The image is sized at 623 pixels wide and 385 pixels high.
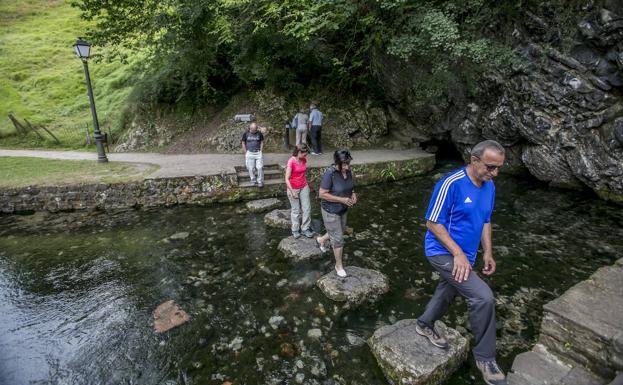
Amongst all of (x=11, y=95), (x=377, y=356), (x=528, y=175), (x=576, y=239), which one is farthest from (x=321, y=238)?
(x=11, y=95)

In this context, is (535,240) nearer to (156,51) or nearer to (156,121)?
(156,51)

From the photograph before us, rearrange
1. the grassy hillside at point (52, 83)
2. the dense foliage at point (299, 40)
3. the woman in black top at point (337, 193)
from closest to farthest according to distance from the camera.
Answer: the woman in black top at point (337, 193) → the dense foliage at point (299, 40) → the grassy hillside at point (52, 83)

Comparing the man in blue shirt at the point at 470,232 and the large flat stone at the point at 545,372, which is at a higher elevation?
the man in blue shirt at the point at 470,232

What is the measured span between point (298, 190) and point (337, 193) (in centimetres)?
222

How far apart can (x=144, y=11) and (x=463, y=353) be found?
59.6 feet

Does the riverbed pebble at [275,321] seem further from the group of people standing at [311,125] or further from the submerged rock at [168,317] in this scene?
the group of people standing at [311,125]

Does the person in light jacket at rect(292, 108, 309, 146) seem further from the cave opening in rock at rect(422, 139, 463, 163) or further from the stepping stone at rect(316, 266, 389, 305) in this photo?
the stepping stone at rect(316, 266, 389, 305)

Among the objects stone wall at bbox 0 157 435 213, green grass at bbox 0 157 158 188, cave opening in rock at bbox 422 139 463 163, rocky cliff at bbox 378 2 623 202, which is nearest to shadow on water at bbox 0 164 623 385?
stone wall at bbox 0 157 435 213

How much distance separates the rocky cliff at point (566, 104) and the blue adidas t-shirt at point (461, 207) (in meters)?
9.68

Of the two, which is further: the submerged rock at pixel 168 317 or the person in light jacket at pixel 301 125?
the person in light jacket at pixel 301 125

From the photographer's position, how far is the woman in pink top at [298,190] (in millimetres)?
7247

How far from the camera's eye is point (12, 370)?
177 inches

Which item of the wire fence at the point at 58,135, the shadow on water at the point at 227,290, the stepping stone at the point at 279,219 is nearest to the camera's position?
the shadow on water at the point at 227,290

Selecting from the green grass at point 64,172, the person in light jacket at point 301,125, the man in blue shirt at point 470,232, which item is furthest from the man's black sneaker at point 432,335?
the person in light jacket at point 301,125
